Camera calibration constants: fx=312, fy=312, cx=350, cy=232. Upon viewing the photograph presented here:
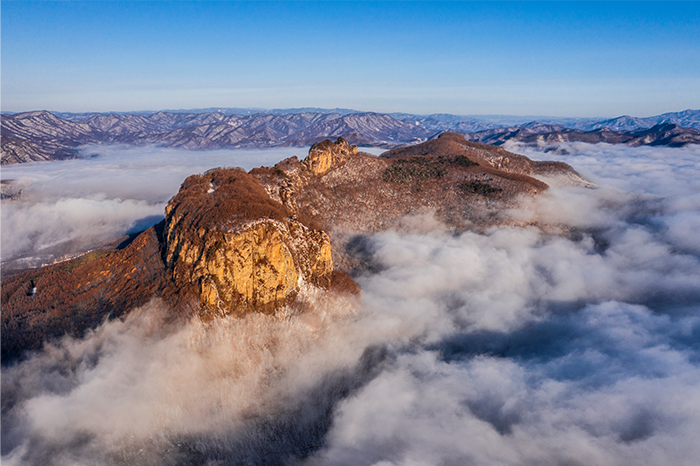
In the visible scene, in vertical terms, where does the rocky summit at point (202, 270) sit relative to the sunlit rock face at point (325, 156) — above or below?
below

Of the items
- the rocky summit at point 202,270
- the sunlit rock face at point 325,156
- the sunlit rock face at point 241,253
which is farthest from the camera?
the sunlit rock face at point 325,156

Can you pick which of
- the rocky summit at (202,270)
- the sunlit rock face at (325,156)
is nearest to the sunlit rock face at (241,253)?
the rocky summit at (202,270)

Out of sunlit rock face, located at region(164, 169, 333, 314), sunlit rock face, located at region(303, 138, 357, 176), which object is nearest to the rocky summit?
sunlit rock face, located at region(164, 169, 333, 314)

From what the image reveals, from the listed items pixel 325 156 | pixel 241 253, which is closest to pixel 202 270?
pixel 241 253

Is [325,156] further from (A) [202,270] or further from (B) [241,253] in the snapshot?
(A) [202,270]

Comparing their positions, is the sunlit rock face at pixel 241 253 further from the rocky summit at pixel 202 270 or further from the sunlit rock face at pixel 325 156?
the sunlit rock face at pixel 325 156

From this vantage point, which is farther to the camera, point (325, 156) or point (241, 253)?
point (325, 156)

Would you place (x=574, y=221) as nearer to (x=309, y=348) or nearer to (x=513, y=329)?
(x=513, y=329)

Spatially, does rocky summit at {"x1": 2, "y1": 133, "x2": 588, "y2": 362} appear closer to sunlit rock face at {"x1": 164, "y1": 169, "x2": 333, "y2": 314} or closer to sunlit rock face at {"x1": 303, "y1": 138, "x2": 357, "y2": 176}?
sunlit rock face at {"x1": 164, "y1": 169, "x2": 333, "y2": 314}

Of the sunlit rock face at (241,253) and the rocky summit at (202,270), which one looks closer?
the rocky summit at (202,270)

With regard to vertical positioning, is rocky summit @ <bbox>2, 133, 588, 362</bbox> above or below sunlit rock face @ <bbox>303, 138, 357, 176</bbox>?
below
